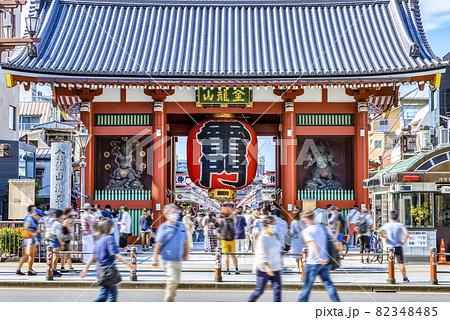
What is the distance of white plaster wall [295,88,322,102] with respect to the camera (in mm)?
24109

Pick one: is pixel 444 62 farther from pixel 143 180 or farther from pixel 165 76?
pixel 143 180

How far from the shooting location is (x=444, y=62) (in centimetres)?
2120

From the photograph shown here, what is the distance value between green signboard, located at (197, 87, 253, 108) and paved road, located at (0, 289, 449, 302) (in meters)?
11.0

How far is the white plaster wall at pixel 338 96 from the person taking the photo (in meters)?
24.1

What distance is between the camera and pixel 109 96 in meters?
24.1

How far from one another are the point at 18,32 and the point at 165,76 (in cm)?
2859

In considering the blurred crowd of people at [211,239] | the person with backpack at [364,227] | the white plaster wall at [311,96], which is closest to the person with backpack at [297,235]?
the blurred crowd of people at [211,239]

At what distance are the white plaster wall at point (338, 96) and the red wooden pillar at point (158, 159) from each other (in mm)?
6829

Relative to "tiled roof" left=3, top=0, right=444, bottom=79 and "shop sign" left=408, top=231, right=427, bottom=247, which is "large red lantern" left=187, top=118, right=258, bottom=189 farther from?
"shop sign" left=408, top=231, right=427, bottom=247

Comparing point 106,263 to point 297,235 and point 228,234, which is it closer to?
point 228,234

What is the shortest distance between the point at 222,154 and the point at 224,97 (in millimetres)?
2334

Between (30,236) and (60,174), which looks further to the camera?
(60,174)

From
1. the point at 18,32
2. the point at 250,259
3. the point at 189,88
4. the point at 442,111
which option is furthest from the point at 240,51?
the point at 18,32

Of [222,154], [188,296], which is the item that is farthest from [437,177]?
[188,296]
